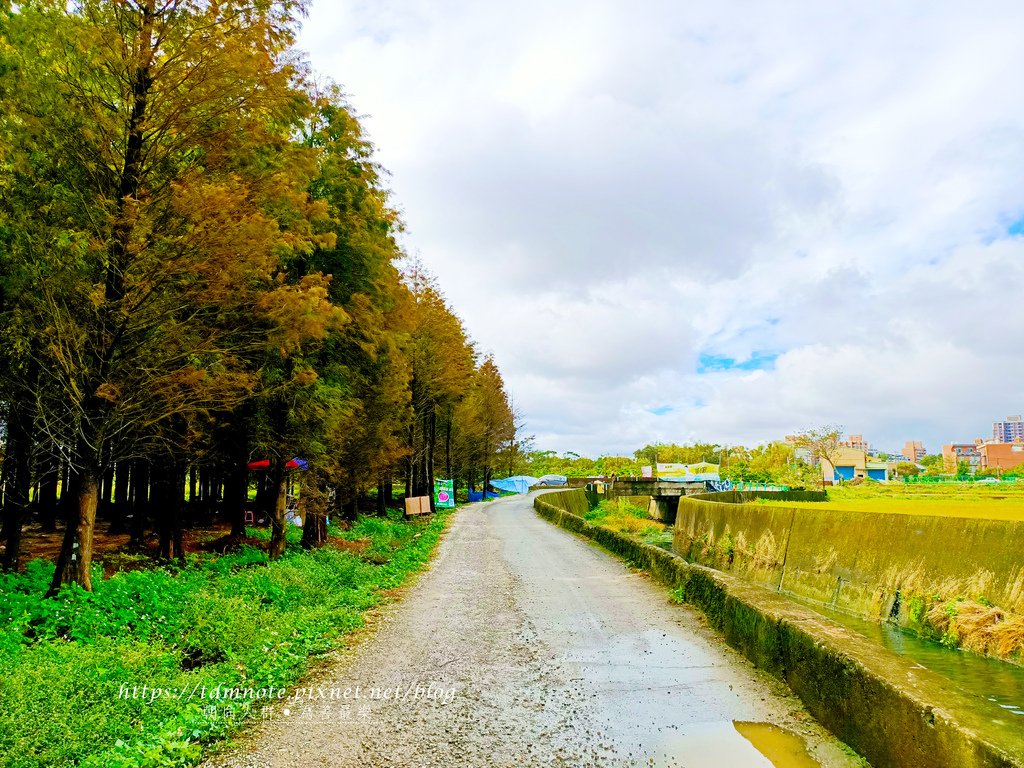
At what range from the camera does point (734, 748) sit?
4.36 m

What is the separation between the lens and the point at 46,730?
4148mm

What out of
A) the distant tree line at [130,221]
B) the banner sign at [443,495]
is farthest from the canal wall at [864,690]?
the banner sign at [443,495]

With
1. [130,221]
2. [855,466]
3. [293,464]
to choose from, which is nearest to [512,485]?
[855,466]

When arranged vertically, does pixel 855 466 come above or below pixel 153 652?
below

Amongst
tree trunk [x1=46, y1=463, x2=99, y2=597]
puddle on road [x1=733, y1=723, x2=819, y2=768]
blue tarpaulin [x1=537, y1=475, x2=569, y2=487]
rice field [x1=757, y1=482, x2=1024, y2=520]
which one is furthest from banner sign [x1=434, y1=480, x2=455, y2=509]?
blue tarpaulin [x1=537, y1=475, x2=569, y2=487]

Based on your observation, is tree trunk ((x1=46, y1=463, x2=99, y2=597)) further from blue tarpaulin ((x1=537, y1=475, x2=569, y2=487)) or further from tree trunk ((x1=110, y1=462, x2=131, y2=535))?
blue tarpaulin ((x1=537, y1=475, x2=569, y2=487))

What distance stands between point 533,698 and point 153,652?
12.5 feet

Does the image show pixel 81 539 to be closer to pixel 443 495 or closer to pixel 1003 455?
pixel 443 495

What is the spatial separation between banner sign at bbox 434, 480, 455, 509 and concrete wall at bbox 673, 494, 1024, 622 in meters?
24.1

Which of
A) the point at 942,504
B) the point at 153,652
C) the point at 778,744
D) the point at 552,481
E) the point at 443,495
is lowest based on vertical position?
the point at 552,481

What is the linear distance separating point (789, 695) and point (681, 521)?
55.2 feet

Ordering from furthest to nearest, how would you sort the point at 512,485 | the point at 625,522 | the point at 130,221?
the point at 512,485 → the point at 625,522 → the point at 130,221

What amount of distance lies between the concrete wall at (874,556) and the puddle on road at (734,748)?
166 inches

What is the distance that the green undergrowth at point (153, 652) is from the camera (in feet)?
13.6
